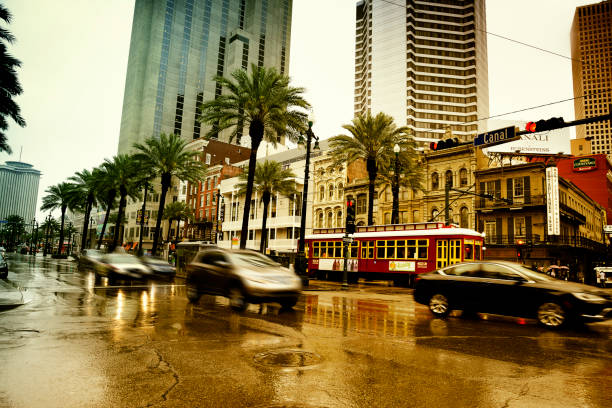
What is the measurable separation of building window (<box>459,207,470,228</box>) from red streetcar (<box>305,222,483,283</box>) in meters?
18.0

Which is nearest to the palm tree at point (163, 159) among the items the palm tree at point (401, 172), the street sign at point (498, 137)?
the palm tree at point (401, 172)

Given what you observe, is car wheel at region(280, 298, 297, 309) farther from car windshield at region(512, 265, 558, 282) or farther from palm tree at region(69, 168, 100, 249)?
palm tree at region(69, 168, 100, 249)

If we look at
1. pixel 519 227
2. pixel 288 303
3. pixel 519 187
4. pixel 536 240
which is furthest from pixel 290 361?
pixel 519 187

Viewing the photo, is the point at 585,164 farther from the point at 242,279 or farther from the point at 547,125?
the point at 242,279

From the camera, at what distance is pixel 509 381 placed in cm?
486

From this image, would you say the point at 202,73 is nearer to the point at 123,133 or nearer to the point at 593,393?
the point at 123,133

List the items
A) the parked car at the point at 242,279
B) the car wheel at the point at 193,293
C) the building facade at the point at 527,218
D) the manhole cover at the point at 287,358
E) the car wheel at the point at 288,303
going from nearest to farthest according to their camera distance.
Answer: the manhole cover at the point at 287,358 < the parked car at the point at 242,279 < the car wheel at the point at 288,303 < the car wheel at the point at 193,293 < the building facade at the point at 527,218

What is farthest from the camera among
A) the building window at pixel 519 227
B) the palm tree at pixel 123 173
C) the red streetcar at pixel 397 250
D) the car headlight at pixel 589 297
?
the palm tree at pixel 123 173

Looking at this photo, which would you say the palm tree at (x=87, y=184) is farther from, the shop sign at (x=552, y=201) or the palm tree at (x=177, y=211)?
the shop sign at (x=552, y=201)

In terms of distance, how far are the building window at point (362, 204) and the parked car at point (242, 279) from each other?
3637 cm

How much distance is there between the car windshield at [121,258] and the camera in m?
18.7

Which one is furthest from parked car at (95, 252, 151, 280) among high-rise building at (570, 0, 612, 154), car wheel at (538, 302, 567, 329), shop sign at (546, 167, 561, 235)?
high-rise building at (570, 0, 612, 154)

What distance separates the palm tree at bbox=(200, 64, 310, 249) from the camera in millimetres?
26266

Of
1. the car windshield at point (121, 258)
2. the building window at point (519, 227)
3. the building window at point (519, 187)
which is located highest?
the building window at point (519, 187)
